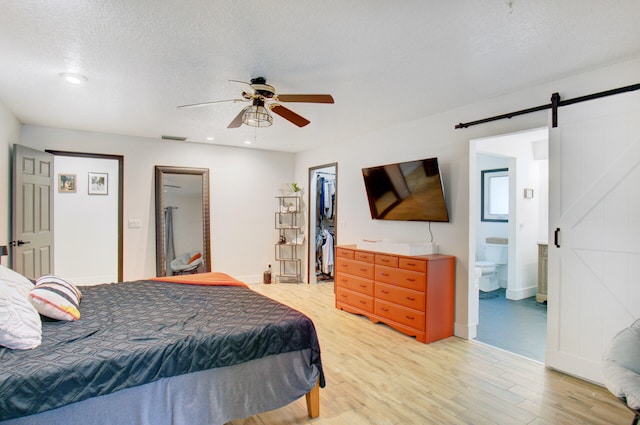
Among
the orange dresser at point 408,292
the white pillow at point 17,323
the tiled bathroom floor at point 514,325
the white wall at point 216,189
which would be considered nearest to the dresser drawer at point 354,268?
the orange dresser at point 408,292

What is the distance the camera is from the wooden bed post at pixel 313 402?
2158mm

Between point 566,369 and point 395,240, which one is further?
point 395,240

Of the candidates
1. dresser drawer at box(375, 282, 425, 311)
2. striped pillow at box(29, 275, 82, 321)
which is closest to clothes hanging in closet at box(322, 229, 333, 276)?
dresser drawer at box(375, 282, 425, 311)

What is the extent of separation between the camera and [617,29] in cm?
201

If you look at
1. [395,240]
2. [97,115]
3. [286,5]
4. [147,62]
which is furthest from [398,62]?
[97,115]

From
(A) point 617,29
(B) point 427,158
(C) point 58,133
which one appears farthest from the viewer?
(C) point 58,133

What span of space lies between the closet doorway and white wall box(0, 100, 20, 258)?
401cm

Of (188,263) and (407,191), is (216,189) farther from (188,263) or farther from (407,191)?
(407,191)

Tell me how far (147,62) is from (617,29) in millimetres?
3113

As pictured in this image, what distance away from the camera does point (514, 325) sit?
385cm

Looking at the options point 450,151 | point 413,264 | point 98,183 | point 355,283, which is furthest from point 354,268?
point 98,183

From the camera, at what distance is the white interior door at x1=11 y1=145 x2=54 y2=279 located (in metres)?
3.65

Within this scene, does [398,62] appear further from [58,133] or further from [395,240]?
[58,133]

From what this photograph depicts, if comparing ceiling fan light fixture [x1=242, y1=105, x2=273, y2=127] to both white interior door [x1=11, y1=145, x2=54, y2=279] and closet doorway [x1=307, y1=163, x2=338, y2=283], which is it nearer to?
white interior door [x1=11, y1=145, x2=54, y2=279]
